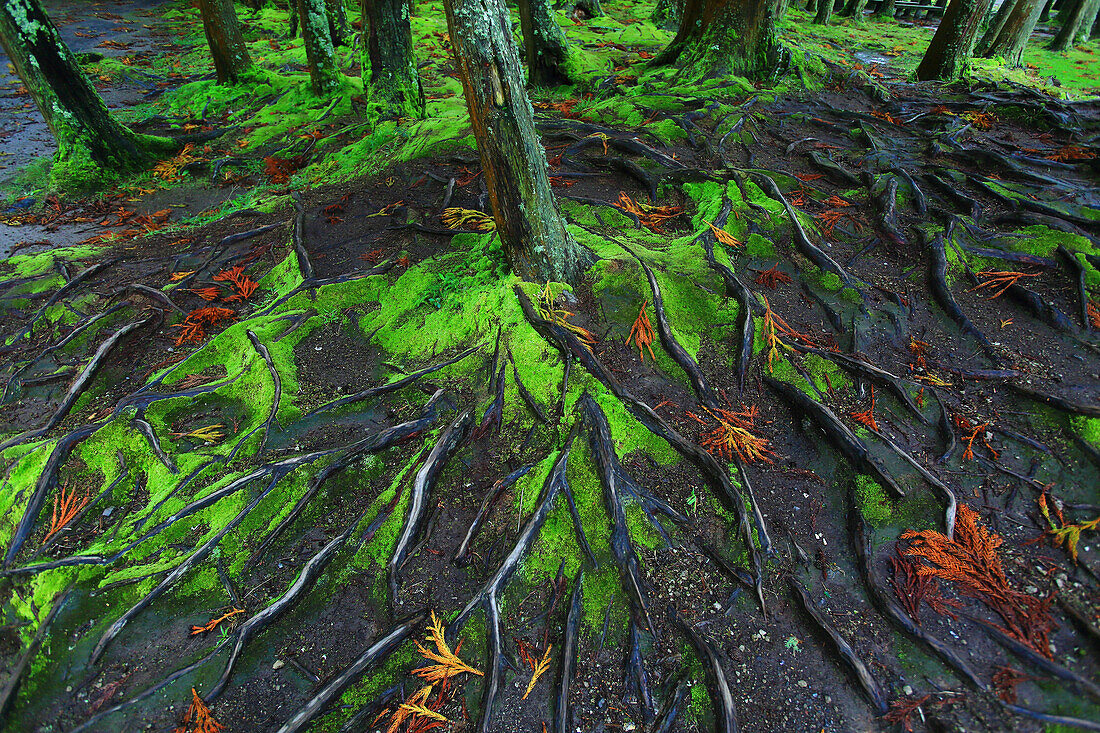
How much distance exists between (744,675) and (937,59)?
10283mm

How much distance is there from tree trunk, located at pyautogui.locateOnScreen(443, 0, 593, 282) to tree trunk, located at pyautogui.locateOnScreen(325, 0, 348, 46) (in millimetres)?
10203

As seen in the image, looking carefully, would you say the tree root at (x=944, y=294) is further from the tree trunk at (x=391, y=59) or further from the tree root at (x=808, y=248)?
the tree trunk at (x=391, y=59)

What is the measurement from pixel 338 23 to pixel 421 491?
12.0 meters

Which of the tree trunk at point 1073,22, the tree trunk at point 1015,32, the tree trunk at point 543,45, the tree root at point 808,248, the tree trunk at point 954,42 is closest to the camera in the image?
the tree root at point 808,248

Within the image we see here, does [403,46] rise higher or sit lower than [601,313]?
higher

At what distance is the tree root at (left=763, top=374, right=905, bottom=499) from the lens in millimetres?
2902

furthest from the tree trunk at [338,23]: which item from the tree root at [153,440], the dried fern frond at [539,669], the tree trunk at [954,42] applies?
the dried fern frond at [539,669]

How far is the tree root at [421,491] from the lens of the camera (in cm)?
277

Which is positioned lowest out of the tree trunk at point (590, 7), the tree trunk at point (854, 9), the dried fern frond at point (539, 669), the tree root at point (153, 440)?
the dried fern frond at point (539, 669)

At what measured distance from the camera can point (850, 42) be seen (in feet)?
45.0

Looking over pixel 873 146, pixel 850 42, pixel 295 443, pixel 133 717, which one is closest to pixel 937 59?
pixel 873 146

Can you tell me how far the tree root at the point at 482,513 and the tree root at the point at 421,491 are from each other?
11.2 inches

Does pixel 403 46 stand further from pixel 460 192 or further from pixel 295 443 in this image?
pixel 295 443

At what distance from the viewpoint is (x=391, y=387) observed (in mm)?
3482
